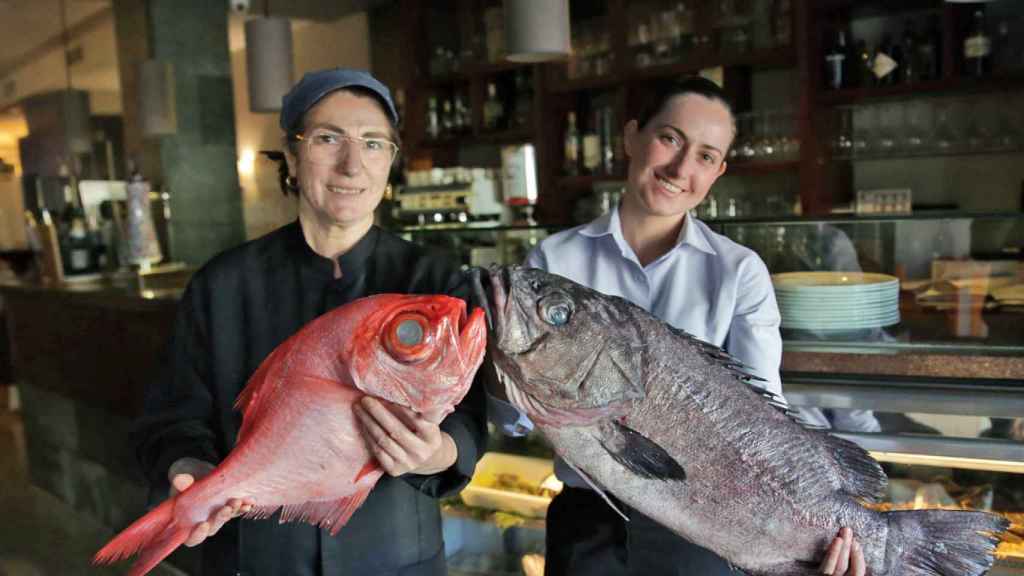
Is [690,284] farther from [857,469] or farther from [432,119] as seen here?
[432,119]

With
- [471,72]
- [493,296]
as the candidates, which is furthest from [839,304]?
[471,72]

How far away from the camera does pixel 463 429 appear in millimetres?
1562

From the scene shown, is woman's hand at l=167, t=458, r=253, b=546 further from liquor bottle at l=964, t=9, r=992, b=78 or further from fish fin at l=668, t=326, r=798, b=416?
liquor bottle at l=964, t=9, r=992, b=78

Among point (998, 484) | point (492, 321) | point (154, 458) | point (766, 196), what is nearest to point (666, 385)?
point (492, 321)

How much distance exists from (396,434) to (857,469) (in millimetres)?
998

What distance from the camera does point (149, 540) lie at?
1.22 meters

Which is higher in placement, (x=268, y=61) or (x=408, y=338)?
(x=268, y=61)

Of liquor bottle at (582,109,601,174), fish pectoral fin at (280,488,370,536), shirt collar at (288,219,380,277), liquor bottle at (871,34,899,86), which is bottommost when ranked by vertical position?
fish pectoral fin at (280,488,370,536)

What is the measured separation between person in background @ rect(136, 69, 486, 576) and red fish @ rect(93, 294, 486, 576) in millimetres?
245

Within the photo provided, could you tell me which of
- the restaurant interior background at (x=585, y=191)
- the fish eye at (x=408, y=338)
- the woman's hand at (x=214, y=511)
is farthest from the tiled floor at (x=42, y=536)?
the fish eye at (x=408, y=338)

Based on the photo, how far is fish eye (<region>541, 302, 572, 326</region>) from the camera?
4.58ft

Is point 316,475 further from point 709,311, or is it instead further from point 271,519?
point 709,311

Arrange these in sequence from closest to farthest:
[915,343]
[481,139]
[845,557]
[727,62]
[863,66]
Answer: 1. [845,557]
2. [915,343]
3. [863,66]
4. [727,62]
5. [481,139]

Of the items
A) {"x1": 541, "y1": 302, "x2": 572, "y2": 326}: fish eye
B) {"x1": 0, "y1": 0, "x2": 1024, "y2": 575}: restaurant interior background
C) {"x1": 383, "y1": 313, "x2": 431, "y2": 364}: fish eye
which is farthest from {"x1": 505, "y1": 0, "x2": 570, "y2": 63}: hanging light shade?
{"x1": 383, "y1": 313, "x2": 431, "y2": 364}: fish eye
